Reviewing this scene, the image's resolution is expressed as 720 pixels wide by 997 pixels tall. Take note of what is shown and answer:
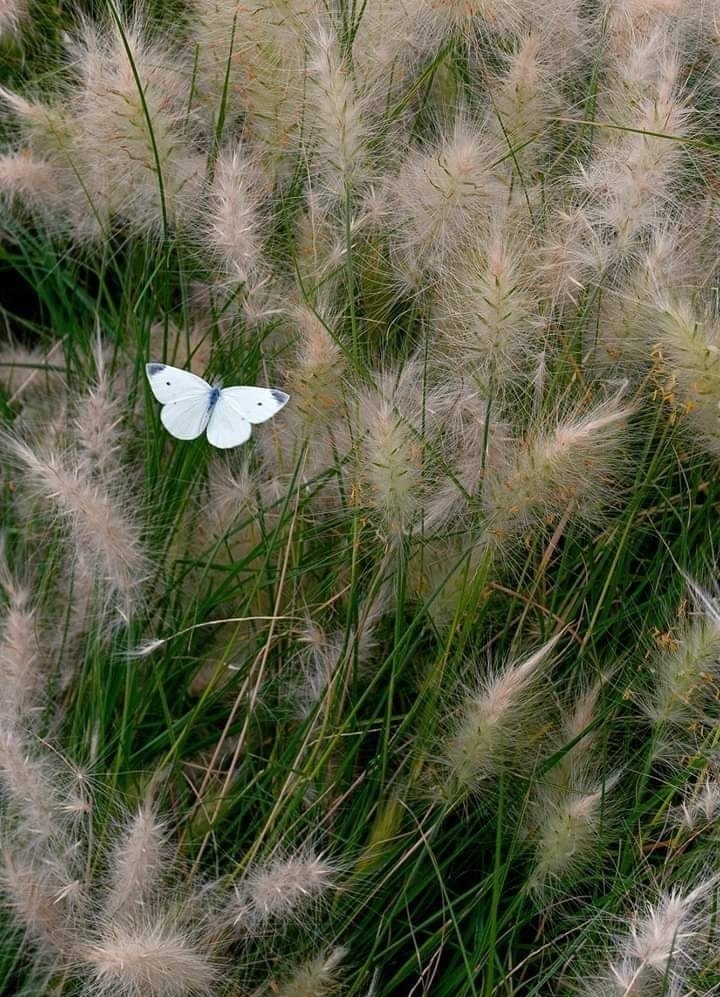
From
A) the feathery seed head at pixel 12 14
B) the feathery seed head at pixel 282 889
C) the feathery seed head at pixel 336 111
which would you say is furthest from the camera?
the feathery seed head at pixel 12 14

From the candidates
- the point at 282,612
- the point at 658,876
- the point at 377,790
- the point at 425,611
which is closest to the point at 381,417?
the point at 425,611

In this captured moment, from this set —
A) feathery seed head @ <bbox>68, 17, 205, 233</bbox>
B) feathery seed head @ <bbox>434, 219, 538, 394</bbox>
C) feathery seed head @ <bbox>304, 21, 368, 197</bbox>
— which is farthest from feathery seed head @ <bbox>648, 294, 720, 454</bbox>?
feathery seed head @ <bbox>68, 17, 205, 233</bbox>

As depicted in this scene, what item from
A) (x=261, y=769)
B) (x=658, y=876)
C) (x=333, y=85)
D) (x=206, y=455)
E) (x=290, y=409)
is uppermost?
(x=333, y=85)

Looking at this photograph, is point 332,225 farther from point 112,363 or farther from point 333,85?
point 112,363

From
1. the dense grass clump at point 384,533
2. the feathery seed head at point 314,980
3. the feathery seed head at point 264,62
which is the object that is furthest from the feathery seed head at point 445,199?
the feathery seed head at point 314,980

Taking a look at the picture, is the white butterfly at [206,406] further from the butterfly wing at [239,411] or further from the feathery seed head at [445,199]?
the feathery seed head at [445,199]
